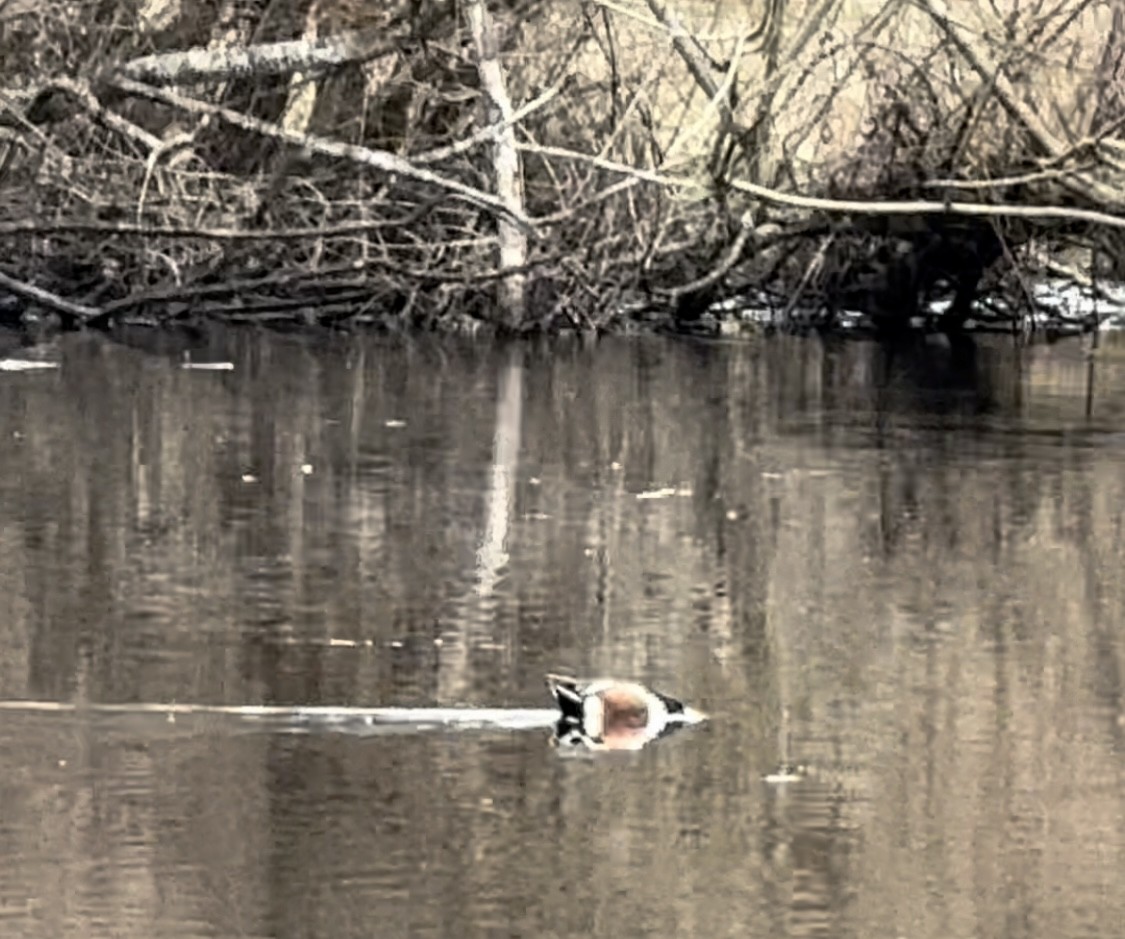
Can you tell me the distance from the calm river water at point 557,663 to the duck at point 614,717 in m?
0.06

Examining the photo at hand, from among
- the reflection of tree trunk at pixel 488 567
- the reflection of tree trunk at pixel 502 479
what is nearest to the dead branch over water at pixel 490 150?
the reflection of tree trunk at pixel 502 479

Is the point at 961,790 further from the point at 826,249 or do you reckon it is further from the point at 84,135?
the point at 826,249

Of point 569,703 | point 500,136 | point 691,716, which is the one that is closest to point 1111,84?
point 500,136

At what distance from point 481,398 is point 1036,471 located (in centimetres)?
315

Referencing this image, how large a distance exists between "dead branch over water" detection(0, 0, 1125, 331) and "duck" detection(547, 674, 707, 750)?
336 inches

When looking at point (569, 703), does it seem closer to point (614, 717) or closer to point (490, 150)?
point (614, 717)

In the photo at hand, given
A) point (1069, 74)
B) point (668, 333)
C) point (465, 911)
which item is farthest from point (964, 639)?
point (668, 333)

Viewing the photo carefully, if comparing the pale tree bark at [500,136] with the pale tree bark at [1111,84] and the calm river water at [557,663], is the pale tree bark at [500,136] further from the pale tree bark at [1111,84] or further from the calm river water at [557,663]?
the calm river water at [557,663]

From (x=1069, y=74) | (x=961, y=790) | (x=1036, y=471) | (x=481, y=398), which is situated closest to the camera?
(x=961, y=790)

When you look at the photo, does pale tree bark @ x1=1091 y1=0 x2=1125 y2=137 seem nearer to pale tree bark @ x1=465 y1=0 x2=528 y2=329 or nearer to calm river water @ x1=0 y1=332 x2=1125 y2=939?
pale tree bark @ x1=465 y1=0 x2=528 y2=329

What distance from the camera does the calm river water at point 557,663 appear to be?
155 inches

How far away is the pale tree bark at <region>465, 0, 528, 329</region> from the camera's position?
14.9 metres

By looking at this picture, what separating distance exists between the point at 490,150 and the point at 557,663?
9.83 m

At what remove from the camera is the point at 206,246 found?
1527 centimetres
